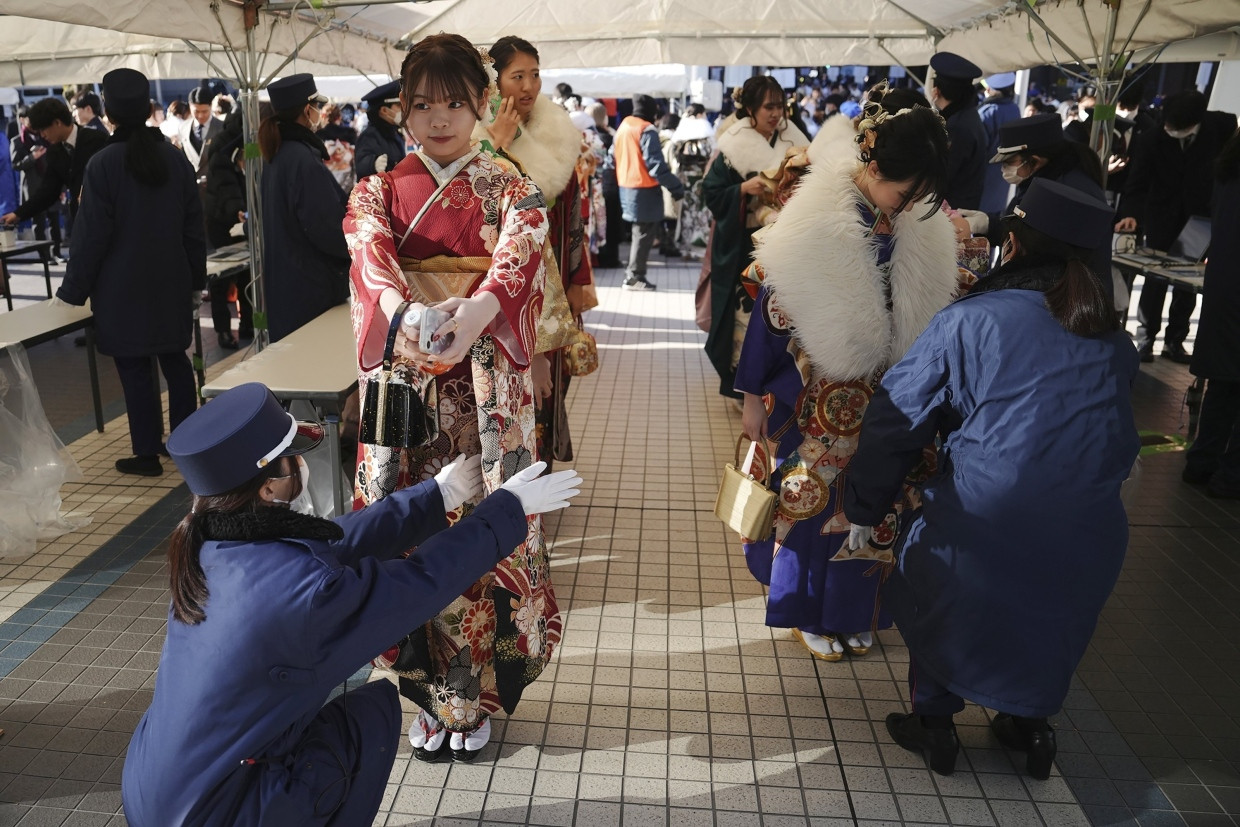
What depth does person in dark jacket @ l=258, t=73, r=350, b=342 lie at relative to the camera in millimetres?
4359

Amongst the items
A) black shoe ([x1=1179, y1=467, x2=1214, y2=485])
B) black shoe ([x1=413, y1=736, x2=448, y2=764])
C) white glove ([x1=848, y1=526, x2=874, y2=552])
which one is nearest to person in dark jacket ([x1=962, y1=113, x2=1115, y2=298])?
white glove ([x1=848, y1=526, x2=874, y2=552])

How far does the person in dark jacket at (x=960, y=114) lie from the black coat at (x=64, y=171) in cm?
528

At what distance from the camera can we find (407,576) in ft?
5.63

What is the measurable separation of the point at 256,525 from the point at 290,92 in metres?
3.30

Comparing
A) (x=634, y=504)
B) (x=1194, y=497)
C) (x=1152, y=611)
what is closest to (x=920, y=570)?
(x=1152, y=611)

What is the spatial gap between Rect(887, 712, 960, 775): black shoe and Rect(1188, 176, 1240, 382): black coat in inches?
107

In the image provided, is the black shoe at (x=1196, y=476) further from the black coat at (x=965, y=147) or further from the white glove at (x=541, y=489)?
the white glove at (x=541, y=489)

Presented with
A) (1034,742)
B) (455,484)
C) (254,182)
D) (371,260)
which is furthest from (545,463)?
(254,182)

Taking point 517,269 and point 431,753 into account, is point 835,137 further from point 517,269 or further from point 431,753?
point 431,753

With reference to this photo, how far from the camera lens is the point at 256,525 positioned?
1.59 m

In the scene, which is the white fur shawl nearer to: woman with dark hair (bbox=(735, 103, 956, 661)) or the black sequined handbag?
woman with dark hair (bbox=(735, 103, 956, 661))

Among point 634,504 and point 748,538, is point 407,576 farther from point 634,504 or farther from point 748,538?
point 634,504

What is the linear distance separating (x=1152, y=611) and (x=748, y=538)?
5.56ft

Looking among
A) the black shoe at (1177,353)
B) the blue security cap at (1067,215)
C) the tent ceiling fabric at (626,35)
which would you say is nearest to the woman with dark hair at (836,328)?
the blue security cap at (1067,215)
